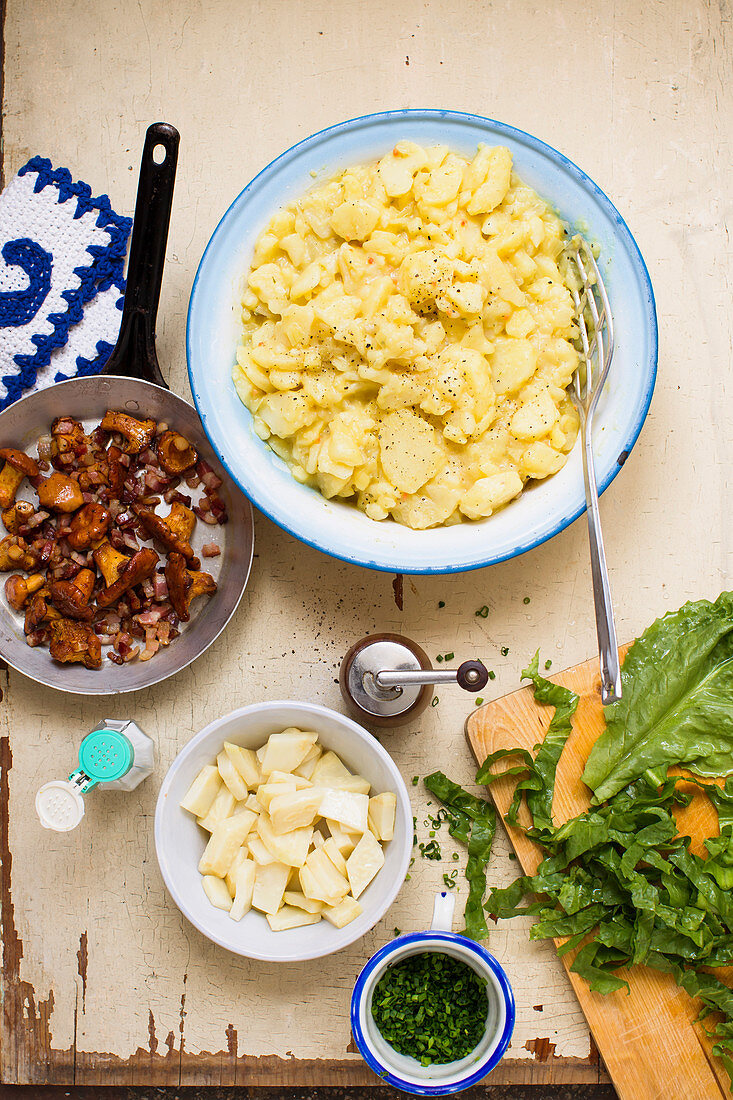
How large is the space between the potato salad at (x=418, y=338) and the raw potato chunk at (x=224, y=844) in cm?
76

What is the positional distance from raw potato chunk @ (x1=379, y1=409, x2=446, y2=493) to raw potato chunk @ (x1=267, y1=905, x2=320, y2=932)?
981 mm

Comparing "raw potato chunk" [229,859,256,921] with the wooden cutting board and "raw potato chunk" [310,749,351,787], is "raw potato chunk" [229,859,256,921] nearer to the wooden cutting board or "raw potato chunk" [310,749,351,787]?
"raw potato chunk" [310,749,351,787]

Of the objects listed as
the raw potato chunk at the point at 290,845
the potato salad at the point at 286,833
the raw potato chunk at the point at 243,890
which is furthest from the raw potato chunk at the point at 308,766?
the raw potato chunk at the point at 243,890

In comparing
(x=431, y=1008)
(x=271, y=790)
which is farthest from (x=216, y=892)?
(x=431, y=1008)

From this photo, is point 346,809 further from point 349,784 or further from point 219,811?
point 219,811

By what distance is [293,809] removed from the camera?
5.78 feet

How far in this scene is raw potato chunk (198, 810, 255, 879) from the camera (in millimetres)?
1829

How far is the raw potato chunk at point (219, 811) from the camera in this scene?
1.85 m

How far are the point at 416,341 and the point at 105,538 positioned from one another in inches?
34.5

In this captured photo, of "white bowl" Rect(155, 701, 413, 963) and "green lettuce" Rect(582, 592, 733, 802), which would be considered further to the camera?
"green lettuce" Rect(582, 592, 733, 802)

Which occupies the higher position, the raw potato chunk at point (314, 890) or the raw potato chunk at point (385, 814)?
the raw potato chunk at point (385, 814)

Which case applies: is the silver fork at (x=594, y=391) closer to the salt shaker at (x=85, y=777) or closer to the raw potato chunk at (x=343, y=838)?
the raw potato chunk at (x=343, y=838)

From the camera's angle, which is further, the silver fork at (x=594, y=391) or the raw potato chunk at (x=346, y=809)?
the raw potato chunk at (x=346, y=809)

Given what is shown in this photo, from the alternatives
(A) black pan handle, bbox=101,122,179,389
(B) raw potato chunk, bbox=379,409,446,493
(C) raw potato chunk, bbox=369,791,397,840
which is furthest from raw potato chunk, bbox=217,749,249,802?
(A) black pan handle, bbox=101,122,179,389
